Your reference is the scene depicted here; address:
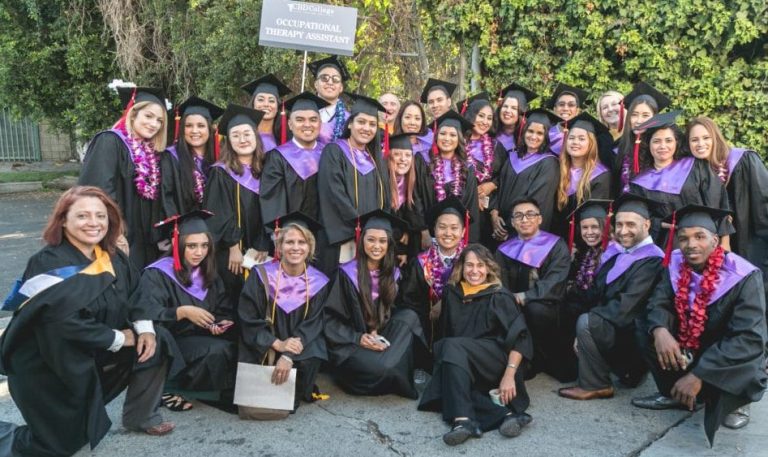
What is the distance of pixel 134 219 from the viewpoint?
16.1ft

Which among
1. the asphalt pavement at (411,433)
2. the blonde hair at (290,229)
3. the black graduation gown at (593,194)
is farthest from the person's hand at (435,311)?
the black graduation gown at (593,194)

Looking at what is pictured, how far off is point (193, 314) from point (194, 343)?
0.19 m

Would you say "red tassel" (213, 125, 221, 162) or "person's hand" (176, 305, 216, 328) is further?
"red tassel" (213, 125, 221, 162)

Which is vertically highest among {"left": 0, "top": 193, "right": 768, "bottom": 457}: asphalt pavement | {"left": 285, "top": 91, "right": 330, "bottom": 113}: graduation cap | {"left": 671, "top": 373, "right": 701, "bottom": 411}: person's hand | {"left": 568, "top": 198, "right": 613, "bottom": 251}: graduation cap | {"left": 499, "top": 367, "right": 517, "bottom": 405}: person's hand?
{"left": 285, "top": 91, "right": 330, "bottom": 113}: graduation cap

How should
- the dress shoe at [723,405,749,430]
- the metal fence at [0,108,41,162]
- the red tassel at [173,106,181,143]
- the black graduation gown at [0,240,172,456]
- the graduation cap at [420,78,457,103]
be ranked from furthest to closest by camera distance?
the metal fence at [0,108,41,162] → the graduation cap at [420,78,457,103] → the red tassel at [173,106,181,143] → the dress shoe at [723,405,749,430] → the black graduation gown at [0,240,172,456]

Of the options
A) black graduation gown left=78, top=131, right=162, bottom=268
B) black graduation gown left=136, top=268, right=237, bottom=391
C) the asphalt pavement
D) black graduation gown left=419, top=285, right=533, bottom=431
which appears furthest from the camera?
black graduation gown left=78, top=131, right=162, bottom=268

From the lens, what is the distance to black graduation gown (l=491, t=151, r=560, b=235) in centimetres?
546

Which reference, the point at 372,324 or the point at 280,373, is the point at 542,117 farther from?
the point at 280,373

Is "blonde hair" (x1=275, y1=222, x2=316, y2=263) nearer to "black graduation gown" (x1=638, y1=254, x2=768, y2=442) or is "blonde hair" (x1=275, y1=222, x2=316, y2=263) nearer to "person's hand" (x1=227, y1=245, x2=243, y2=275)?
"person's hand" (x1=227, y1=245, x2=243, y2=275)

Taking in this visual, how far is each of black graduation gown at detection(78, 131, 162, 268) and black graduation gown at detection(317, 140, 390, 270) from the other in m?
1.24

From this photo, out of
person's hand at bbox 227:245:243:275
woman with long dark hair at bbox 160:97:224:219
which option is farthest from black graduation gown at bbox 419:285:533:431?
woman with long dark hair at bbox 160:97:224:219

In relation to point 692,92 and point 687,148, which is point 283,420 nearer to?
point 687,148

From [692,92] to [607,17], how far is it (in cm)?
127

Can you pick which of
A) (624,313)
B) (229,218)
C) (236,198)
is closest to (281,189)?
(236,198)
